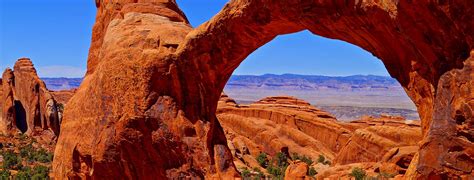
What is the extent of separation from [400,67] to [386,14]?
1.19 meters

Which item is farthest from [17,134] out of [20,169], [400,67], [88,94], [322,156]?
[400,67]

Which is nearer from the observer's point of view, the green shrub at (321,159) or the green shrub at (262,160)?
the green shrub at (262,160)

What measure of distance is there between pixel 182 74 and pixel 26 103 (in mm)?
44267

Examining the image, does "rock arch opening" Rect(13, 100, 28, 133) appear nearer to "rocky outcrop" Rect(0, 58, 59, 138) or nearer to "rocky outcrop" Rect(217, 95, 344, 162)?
"rocky outcrop" Rect(0, 58, 59, 138)

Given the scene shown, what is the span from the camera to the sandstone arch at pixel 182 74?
7480 mm

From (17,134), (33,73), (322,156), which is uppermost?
(33,73)

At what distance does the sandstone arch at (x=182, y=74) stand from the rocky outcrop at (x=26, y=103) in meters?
36.1

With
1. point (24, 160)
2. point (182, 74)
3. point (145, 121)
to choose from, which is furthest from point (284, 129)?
point (145, 121)

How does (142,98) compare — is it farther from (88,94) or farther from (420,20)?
(420,20)

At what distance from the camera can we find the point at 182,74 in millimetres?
10703

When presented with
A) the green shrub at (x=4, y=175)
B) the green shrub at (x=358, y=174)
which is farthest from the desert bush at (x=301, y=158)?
the green shrub at (x=4, y=175)

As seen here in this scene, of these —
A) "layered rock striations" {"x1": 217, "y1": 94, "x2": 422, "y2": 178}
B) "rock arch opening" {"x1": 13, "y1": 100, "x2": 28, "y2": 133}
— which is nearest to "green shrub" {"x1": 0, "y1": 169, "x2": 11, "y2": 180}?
"layered rock striations" {"x1": 217, "y1": 94, "x2": 422, "y2": 178}

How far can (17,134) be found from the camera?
4978 centimetres

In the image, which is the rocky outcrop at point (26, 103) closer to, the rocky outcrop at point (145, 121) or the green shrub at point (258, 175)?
the green shrub at point (258, 175)
